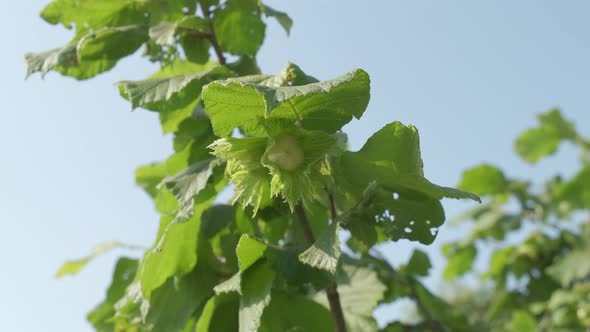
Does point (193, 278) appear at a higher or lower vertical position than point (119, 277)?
lower

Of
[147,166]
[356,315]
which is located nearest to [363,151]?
[356,315]

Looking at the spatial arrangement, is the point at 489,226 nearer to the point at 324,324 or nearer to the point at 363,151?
the point at 324,324

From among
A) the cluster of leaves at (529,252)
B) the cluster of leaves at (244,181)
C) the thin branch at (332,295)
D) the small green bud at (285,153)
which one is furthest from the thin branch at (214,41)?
the cluster of leaves at (529,252)

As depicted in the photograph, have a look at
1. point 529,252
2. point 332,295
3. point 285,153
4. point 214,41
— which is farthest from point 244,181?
point 529,252

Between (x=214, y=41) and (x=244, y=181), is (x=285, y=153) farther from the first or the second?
(x=214, y=41)

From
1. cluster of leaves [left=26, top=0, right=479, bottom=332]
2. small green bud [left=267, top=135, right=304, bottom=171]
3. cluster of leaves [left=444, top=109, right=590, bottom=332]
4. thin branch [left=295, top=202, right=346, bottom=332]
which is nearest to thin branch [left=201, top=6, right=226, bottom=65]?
cluster of leaves [left=26, top=0, right=479, bottom=332]

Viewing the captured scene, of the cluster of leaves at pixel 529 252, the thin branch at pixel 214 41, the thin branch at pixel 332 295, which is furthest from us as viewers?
the cluster of leaves at pixel 529 252

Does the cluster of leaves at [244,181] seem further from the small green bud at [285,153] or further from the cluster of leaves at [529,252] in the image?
the cluster of leaves at [529,252]
